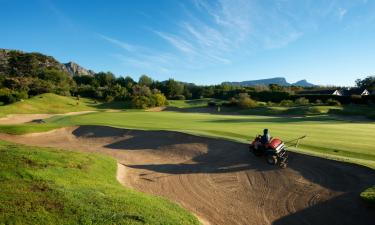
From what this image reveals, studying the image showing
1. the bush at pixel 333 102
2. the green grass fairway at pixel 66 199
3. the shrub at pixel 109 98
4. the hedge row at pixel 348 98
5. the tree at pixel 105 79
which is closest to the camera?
the green grass fairway at pixel 66 199

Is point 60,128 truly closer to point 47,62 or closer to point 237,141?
point 237,141

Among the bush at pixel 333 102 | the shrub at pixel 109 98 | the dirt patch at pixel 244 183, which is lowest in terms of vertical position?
the dirt patch at pixel 244 183

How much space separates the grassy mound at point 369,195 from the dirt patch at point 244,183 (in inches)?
9.1

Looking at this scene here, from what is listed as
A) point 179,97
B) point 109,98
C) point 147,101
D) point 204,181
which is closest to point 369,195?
point 204,181

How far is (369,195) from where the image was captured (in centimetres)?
933

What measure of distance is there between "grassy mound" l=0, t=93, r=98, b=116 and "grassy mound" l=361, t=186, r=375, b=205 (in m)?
46.4

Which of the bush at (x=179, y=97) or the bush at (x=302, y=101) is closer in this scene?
the bush at (x=302, y=101)

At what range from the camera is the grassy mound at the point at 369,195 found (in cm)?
909

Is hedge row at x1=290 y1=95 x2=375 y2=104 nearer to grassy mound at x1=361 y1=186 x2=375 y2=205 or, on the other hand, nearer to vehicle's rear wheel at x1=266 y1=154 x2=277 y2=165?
vehicle's rear wheel at x1=266 y1=154 x2=277 y2=165

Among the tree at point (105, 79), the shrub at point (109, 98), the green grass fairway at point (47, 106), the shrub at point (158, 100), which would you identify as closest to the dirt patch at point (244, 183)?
the green grass fairway at point (47, 106)

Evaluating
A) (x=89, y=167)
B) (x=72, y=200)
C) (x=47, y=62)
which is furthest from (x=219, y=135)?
(x=47, y=62)

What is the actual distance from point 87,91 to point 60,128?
5296 cm

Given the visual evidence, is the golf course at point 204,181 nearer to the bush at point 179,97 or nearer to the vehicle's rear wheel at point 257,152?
the vehicle's rear wheel at point 257,152

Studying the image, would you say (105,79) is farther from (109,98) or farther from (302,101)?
(302,101)
